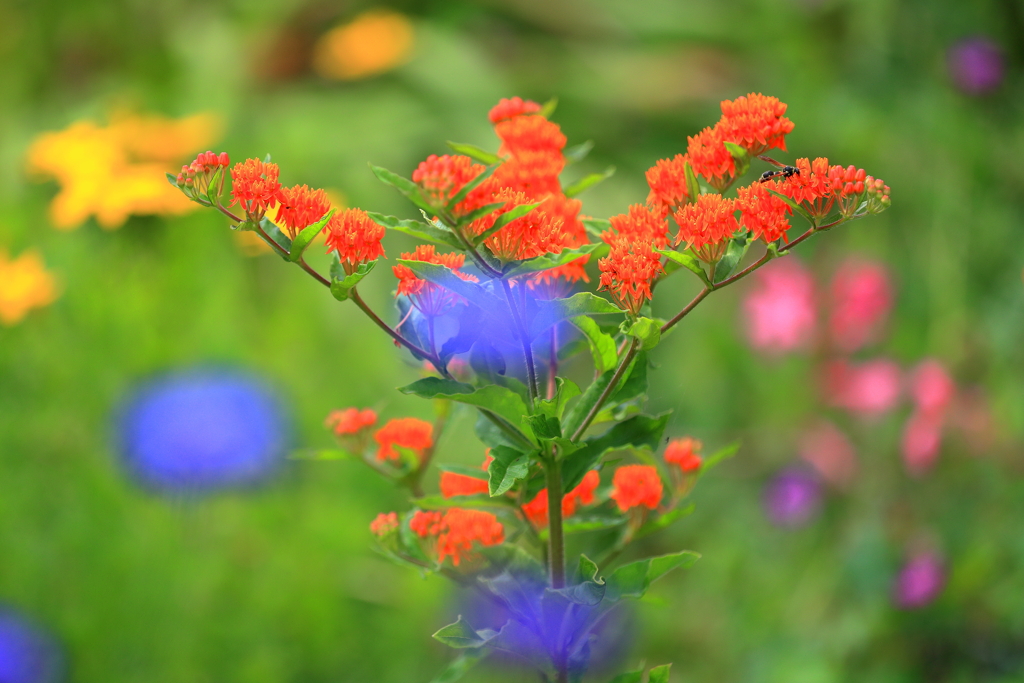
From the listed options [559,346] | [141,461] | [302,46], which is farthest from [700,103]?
[559,346]

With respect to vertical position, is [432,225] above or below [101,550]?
below

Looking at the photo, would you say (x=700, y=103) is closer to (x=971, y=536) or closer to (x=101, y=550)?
(x=971, y=536)

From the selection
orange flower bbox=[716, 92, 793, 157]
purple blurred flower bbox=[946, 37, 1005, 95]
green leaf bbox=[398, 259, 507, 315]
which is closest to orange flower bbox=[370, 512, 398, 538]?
green leaf bbox=[398, 259, 507, 315]

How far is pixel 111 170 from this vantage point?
114 cm

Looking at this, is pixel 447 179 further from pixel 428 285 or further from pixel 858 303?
pixel 858 303

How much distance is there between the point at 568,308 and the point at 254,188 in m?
0.12

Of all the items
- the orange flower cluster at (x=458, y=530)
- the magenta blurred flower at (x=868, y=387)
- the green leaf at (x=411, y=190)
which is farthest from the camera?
the magenta blurred flower at (x=868, y=387)

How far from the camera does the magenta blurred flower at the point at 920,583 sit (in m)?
1.06

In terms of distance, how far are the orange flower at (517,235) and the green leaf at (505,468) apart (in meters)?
0.08

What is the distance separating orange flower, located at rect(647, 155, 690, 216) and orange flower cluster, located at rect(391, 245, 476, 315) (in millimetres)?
85

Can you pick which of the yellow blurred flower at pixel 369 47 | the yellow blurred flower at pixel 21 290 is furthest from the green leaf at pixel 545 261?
the yellow blurred flower at pixel 369 47

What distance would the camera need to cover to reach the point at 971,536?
3.85 ft

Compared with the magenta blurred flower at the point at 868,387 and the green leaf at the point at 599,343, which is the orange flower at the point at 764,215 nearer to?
the green leaf at the point at 599,343

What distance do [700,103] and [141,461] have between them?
5.72ft
